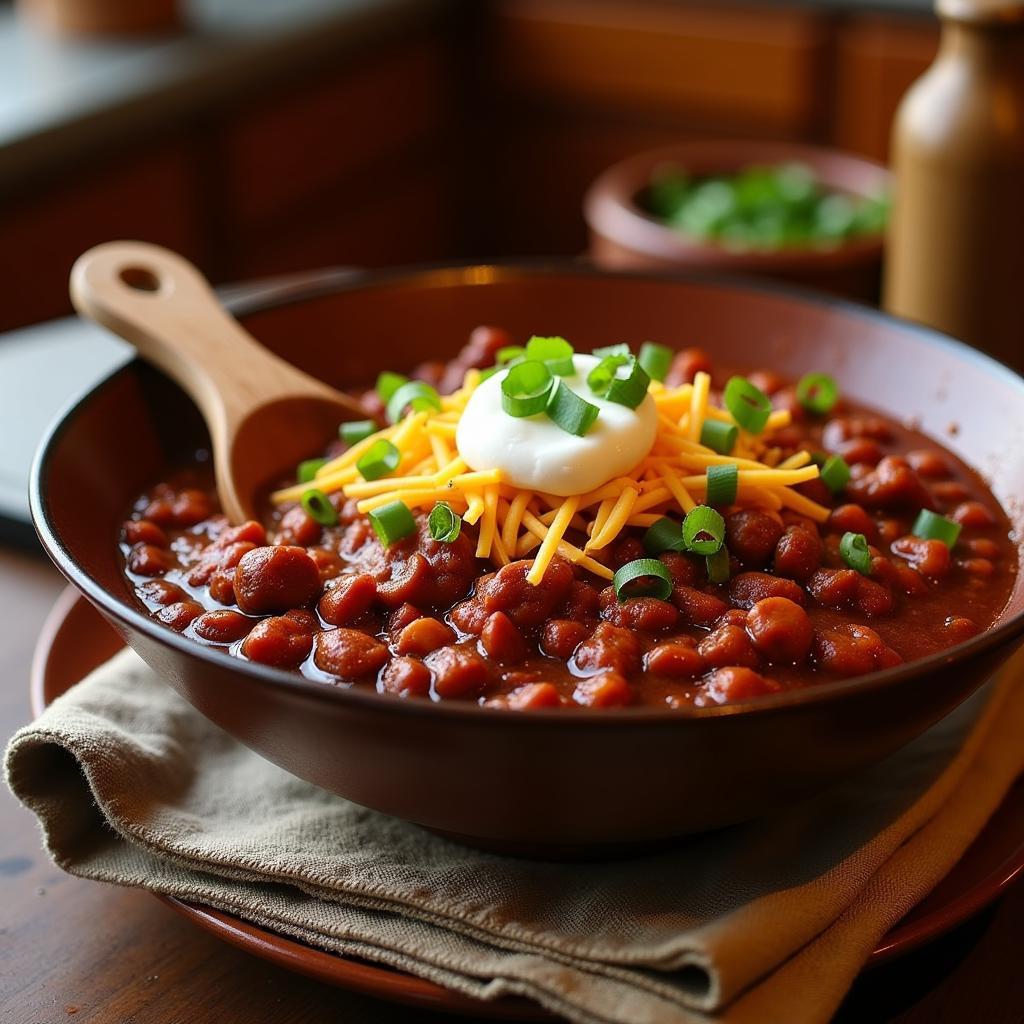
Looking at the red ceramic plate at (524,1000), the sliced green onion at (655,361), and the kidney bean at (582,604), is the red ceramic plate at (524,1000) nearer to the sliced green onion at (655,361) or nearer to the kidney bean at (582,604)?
the kidney bean at (582,604)

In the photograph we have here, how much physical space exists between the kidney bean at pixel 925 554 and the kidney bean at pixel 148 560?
1043 mm

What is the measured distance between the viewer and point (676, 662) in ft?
5.48

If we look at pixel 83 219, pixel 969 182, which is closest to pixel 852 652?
pixel 969 182

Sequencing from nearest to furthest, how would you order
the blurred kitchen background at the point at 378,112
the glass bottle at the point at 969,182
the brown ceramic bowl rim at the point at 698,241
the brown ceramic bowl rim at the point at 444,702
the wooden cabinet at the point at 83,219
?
the brown ceramic bowl rim at the point at 444,702, the glass bottle at the point at 969,182, the brown ceramic bowl rim at the point at 698,241, the wooden cabinet at the point at 83,219, the blurred kitchen background at the point at 378,112

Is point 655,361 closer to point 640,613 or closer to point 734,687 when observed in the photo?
point 640,613

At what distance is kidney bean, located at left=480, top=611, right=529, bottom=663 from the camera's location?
1.70m

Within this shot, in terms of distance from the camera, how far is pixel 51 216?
427cm

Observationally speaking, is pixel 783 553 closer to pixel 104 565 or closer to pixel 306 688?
pixel 306 688

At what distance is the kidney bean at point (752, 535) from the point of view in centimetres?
187

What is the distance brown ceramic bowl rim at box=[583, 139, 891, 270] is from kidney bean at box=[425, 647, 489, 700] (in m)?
2.08

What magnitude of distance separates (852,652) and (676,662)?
0.22m

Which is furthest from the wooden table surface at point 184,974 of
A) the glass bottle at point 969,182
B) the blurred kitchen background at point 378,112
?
the blurred kitchen background at point 378,112

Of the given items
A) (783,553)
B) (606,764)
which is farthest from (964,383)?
(606,764)

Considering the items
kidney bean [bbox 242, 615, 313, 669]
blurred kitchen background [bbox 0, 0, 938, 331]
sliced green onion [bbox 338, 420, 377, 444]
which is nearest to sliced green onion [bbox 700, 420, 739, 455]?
sliced green onion [bbox 338, 420, 377, 444]
